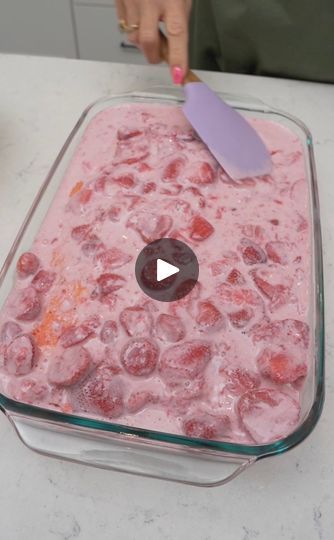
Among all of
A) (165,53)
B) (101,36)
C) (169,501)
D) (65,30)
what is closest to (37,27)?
(65,30)

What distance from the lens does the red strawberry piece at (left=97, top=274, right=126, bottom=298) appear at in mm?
801

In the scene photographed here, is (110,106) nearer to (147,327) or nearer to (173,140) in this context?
(173,140)

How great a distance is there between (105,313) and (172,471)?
238 millimetres

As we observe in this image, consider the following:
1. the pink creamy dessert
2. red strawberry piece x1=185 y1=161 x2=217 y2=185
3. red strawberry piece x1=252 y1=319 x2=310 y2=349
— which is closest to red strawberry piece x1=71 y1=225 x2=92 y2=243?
the pink creamy dessert

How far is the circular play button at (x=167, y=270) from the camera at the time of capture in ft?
2.61

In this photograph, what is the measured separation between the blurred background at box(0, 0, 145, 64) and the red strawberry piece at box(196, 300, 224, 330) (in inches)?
59.3

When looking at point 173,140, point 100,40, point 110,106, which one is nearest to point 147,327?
point 173,140

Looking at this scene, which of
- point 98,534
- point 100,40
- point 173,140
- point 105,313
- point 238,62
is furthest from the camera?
point 100,40

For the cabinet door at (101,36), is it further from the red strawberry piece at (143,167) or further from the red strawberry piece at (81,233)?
the red strawberry piece at (81,233)

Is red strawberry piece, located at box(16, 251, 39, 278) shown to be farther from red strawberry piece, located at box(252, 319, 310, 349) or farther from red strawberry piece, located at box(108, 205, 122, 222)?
red strawberry piece, located at box(252, 319, 310, 349)

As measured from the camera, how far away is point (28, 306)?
771 millimetres

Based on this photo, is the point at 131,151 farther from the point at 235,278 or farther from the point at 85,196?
the point at 235,278

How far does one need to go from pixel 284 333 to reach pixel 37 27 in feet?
5.77

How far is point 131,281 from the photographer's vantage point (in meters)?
0.81
